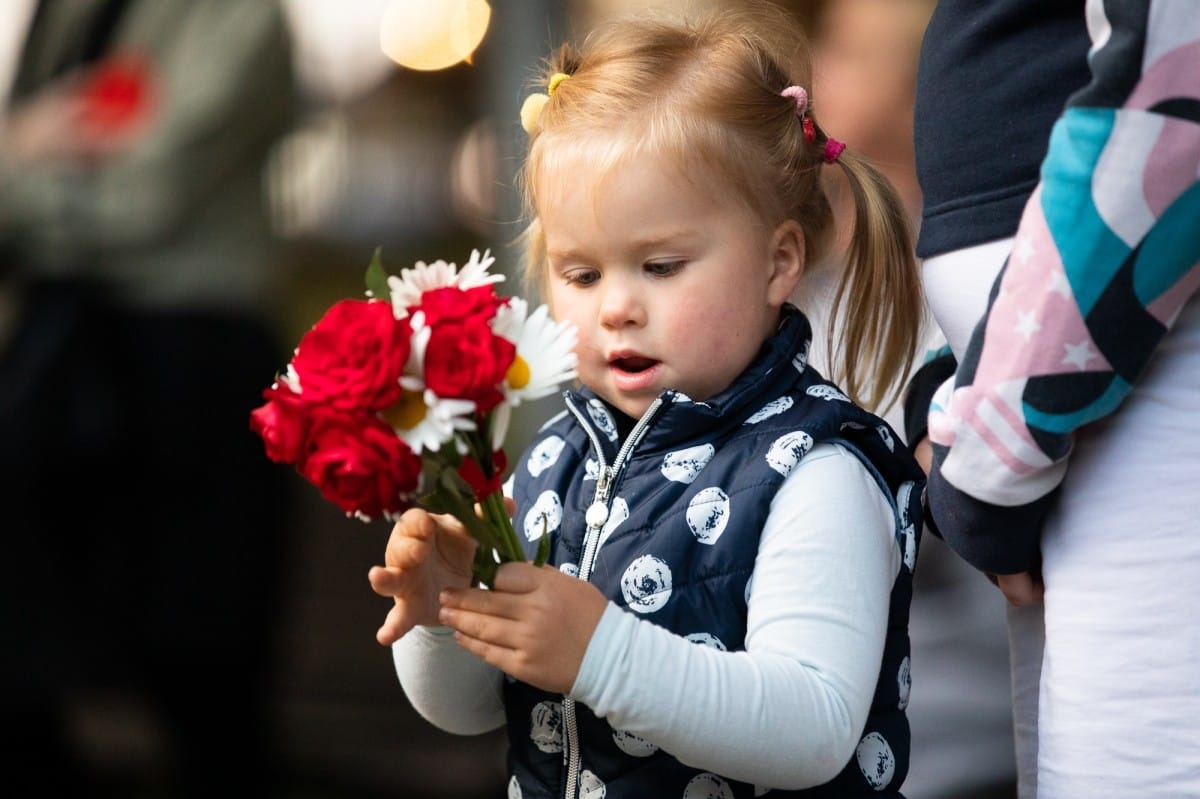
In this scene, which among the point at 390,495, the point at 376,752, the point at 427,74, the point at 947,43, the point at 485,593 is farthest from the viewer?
the point at 427,74

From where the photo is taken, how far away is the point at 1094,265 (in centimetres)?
143

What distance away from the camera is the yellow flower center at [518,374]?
1534 millimetres

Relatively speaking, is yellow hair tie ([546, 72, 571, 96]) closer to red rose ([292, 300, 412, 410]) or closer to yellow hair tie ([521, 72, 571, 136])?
yellow hair tie ([521, 72, 571, 136])

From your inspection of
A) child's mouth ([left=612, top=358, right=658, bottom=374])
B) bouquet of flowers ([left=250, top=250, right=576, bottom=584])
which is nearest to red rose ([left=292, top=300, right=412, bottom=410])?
bouquet of flowers ([left=250, top=250, right=576, bottom=584])

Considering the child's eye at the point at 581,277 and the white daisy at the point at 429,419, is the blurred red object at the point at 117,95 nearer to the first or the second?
the child's eye at the point at 581,277

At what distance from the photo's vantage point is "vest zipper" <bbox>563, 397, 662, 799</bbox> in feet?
5.83

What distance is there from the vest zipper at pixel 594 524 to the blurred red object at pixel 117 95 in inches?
83.4

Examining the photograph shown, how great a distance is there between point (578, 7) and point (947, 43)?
2.52m

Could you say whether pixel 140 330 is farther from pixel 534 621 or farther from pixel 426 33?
pixel 426 33

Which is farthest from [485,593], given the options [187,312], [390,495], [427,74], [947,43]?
[427,74]

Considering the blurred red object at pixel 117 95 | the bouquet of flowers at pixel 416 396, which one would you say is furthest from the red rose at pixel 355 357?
the blurred red object at pixel 117 95

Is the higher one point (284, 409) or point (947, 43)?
point (947, 43)

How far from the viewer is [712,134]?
1.79m

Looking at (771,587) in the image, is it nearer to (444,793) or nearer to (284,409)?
(284,409)
